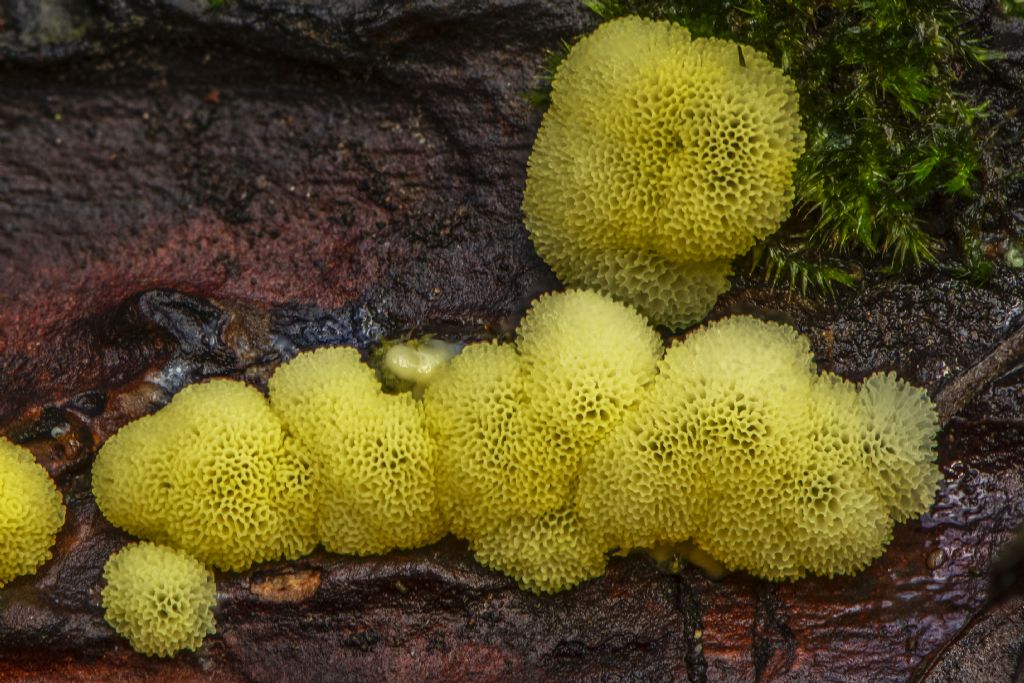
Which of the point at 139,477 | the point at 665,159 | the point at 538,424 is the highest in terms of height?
the point at 665,159

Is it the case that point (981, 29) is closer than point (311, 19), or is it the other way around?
point (981, 29)

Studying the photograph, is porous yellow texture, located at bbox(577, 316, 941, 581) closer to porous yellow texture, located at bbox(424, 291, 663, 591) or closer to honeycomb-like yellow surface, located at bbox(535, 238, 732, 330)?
porous yellow texture, located at bbox(424, 291, 663, 591)

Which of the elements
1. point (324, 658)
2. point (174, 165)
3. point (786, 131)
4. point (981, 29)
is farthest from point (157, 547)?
point (981, 29)

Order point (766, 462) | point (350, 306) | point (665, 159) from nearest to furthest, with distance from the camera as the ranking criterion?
point (766, 462) → point (665, 159) → point (350, 306)

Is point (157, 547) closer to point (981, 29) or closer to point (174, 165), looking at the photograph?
point (174, 165)

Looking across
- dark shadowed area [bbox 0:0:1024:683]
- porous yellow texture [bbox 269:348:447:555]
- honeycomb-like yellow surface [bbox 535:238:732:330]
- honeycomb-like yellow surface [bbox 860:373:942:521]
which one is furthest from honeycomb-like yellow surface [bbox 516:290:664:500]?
honeycomb-like yellow surface [bbox 860:373:942:521]

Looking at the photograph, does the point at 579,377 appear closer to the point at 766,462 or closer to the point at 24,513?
the point at 766,462

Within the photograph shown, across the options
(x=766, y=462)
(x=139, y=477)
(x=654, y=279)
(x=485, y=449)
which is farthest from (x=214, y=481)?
(x=766, y=462)
